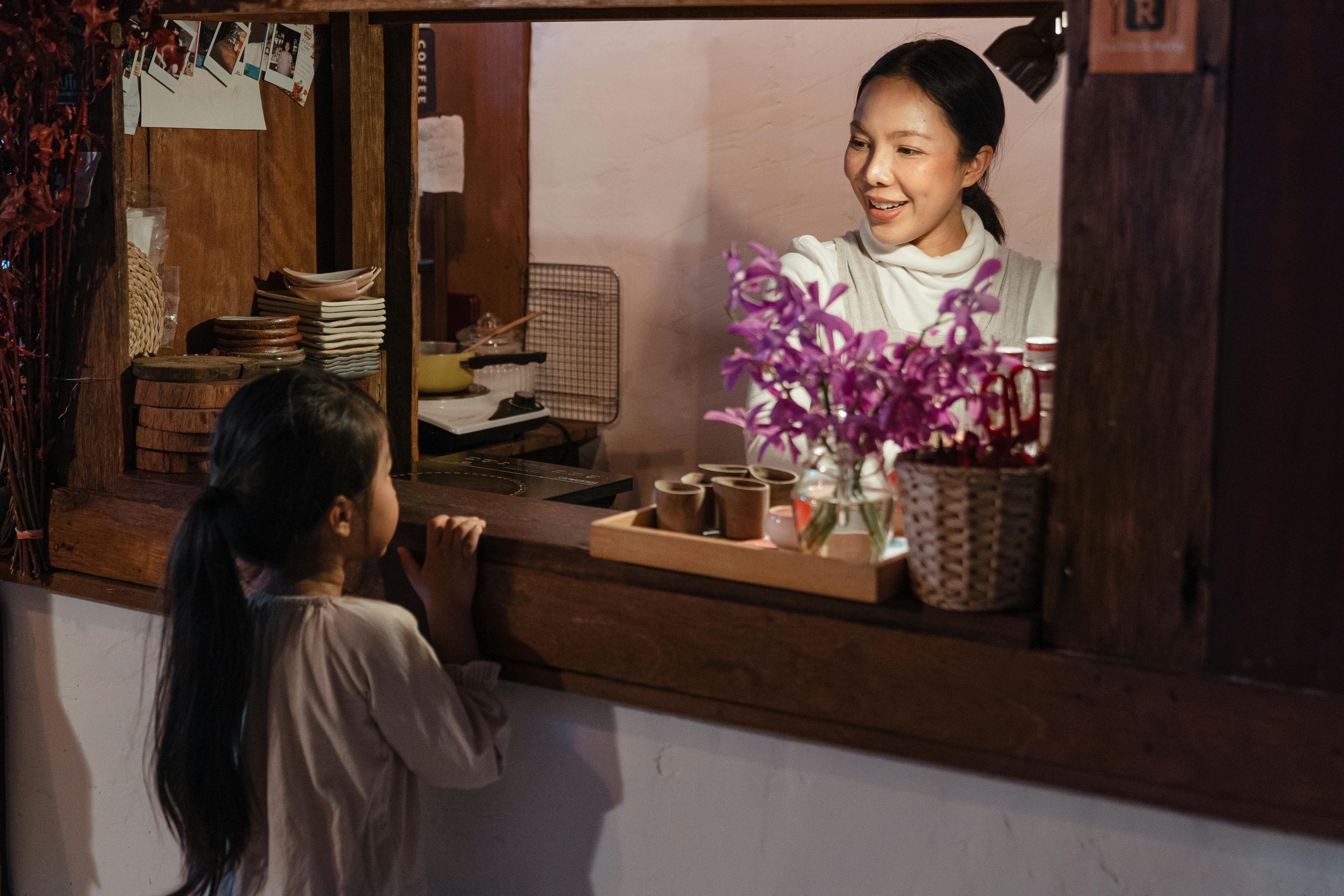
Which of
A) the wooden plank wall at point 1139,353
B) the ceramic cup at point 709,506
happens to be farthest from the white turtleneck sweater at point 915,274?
the wooden plank wall at point 1139,353

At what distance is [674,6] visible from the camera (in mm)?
1840

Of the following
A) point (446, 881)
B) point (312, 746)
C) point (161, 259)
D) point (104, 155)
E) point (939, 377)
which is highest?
point (104, 155)

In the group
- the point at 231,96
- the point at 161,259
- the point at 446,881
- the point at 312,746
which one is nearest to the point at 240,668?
the point at 312,746

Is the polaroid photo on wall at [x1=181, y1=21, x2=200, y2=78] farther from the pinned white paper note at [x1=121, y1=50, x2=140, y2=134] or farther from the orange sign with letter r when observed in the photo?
the orange sign with letter r

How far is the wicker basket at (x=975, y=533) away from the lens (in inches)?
56.6

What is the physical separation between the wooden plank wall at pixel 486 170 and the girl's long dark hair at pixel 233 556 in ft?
8.38

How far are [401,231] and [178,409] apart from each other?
0.77m

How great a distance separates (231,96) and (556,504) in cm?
123

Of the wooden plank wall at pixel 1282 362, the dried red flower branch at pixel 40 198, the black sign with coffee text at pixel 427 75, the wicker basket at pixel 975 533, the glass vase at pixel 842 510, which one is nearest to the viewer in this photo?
the wooden plank wall at pixel 1282 362

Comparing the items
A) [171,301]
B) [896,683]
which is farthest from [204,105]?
[896,683]

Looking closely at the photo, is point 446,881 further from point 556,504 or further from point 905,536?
point 905,536

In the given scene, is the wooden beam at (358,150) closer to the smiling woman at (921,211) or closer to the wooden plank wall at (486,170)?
the smiling woman at (921,211)

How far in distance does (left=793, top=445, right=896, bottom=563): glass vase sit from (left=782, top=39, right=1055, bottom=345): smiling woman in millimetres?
993

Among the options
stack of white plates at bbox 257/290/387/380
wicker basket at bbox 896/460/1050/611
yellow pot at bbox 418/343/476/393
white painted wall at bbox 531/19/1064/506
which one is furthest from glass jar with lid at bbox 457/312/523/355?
wicker basket at bbox 896/460/1050/611
